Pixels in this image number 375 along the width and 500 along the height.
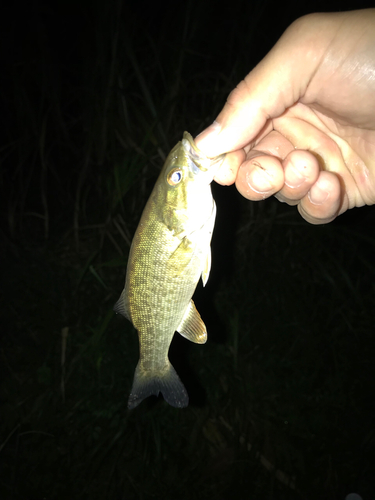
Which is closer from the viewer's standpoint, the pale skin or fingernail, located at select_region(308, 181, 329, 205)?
the pale skin

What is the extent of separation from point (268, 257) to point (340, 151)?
94.6 inches

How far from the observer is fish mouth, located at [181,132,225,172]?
5.17 feet

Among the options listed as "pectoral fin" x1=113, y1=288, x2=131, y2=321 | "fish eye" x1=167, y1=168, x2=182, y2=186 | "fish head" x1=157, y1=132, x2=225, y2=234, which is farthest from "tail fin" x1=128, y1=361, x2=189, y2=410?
"fish eye" x1=167, y1=168, x2=182, y2=186

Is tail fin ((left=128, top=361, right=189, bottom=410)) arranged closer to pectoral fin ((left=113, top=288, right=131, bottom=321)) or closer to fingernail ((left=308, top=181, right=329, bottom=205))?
pectoral fin ((left=113, top=288, right=131, bottom=321))

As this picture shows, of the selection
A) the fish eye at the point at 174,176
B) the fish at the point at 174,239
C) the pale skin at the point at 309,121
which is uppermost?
the pale skin at the point at 309,121

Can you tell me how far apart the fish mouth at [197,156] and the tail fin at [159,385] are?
1167 mm

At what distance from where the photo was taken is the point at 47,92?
12.7ft

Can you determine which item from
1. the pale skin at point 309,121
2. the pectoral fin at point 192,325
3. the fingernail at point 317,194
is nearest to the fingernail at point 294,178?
the pale skin at point 309,121

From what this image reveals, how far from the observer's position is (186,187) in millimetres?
1642

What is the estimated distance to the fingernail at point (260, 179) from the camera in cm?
175

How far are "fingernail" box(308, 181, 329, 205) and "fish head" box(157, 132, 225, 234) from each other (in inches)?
24.5

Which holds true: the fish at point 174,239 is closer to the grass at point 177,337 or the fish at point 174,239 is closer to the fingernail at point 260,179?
the fingernail at point 260,179

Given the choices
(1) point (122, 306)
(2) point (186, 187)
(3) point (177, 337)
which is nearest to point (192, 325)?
(1) point (122, 306)

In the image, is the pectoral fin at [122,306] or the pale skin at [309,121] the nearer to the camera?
the pale skin at [309,121]
